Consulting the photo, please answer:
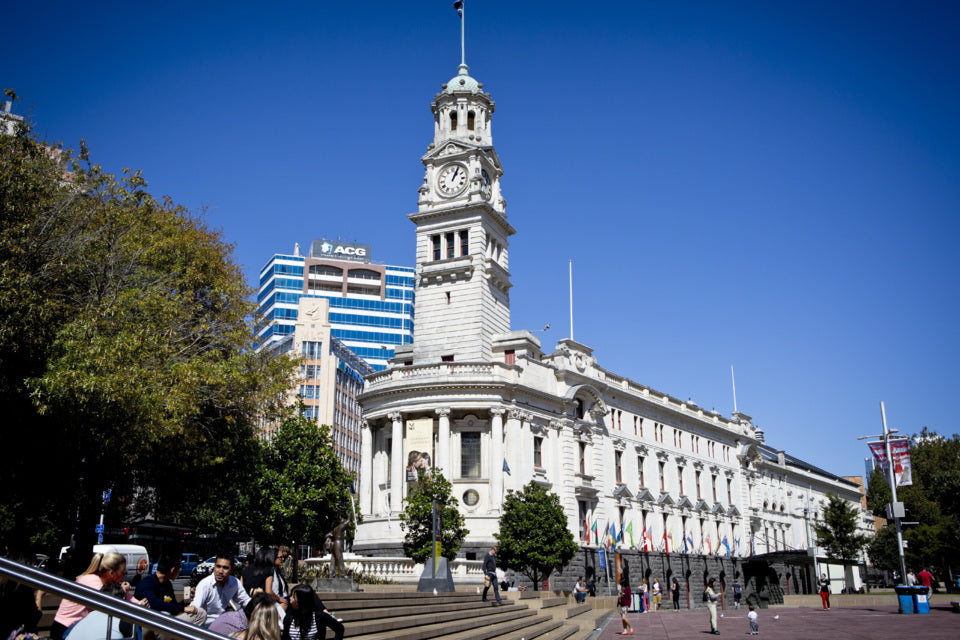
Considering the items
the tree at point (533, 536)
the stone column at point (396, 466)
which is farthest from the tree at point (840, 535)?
the stone column at point (396, 466)

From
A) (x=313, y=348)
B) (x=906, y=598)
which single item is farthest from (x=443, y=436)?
(x=313, y=348)

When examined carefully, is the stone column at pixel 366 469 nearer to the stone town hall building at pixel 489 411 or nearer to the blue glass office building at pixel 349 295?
the stone town hall building at pixel 489 411

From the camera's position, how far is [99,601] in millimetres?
6078

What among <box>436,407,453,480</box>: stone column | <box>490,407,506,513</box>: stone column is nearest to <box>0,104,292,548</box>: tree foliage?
<box>436,407,453,480</box>: stone column

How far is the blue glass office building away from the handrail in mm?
106046

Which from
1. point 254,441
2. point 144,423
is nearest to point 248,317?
point 254,441

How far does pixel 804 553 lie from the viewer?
189ft

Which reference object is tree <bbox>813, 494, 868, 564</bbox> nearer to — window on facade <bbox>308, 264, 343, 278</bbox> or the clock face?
the clock face

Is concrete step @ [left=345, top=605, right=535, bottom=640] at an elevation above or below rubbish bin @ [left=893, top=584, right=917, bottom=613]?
above

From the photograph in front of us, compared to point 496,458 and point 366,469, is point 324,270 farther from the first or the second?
point 496,458

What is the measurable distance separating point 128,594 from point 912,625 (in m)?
24.6

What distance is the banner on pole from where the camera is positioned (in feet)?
117

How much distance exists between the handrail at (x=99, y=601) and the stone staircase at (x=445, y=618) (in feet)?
33.7

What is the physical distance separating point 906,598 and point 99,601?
3543 cm
